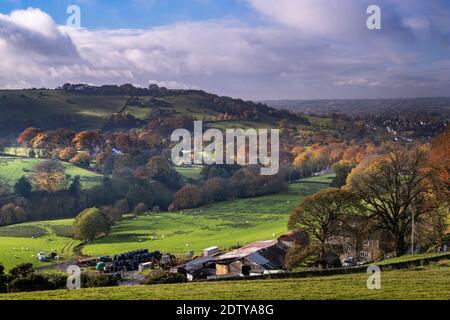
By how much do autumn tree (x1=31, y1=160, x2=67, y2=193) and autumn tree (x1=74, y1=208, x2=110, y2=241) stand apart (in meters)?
23.4

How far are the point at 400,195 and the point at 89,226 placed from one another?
36.9 m

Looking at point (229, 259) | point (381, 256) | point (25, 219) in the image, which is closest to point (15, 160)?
point (25, 219)

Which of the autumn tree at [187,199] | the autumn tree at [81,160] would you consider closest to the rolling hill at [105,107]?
the autumn tree at [81,160]

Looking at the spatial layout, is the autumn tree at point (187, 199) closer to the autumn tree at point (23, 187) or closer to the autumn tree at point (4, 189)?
the autumn tree at point (23, 187)

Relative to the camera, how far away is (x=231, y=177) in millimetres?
88375

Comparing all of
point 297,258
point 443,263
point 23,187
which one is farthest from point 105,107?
point 443,263

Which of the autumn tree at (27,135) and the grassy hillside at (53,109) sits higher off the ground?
the grassy hillside at (53,109)

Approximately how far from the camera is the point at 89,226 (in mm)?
57000

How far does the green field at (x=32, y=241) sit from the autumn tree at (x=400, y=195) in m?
29.7

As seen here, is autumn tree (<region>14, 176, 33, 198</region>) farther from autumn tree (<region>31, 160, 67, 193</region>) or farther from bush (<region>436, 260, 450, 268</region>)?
bush (<region>436, 260, 450, 268</region>)

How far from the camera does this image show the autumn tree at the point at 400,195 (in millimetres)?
30656

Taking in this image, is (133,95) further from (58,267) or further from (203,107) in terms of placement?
(58,267)

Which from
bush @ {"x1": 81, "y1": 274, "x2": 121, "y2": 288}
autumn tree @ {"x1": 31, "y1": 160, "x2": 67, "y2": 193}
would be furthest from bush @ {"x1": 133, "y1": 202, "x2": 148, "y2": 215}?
bush @ {"x1": 81, "y1": 274, "x2": 121, "y2": 288}
